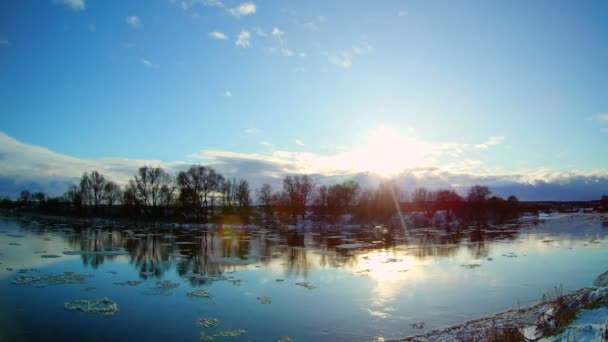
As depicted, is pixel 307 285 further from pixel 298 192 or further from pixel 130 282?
pixel 298 192

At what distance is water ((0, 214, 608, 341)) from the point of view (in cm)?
1230

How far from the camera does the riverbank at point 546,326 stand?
7.92 m

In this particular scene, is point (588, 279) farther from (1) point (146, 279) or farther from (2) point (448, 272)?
(1) point (146, 279)

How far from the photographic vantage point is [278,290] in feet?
59.4

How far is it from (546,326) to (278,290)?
36.9 ft

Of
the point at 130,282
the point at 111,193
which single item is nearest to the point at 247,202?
the point at 111,193

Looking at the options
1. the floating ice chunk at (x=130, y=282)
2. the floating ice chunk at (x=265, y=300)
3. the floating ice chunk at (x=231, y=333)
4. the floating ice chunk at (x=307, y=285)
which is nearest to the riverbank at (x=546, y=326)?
the floating ice chunk at (x=231, y=333)

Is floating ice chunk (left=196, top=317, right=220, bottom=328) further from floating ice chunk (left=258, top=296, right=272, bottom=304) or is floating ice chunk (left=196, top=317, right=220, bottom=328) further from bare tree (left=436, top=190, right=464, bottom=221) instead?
bare tree (left=436, top=190, right=464, bottom=221)

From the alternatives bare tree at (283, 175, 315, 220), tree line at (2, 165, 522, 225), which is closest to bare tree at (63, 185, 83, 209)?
tree line at (2, 165, 522, 225)

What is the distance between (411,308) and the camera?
1499 centimetres

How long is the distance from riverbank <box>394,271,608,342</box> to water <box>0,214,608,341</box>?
3.08 ft

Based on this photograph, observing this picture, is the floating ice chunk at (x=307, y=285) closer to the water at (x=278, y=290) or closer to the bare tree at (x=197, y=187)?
the water at (x=278, y=290)

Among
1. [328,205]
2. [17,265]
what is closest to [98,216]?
[328,205]

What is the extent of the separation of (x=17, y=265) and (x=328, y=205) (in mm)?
73660
